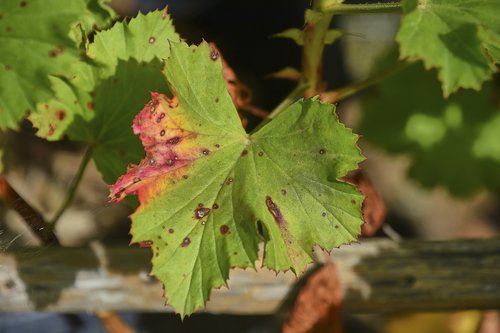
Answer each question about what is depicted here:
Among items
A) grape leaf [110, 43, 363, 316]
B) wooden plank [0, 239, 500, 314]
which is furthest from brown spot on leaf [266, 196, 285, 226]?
wooden plank [0, 239, 500, 314]

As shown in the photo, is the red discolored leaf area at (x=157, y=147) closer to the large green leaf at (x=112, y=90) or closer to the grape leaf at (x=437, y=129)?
the large green leaf at (x=112, y=90)

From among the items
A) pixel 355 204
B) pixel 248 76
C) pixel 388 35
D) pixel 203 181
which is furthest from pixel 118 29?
pixel 388 35

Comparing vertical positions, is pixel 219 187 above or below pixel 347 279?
above

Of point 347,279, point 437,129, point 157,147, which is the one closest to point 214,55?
point 157,147

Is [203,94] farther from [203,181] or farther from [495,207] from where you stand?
[495,207]

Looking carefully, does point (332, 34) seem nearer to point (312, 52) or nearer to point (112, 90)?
point (312, 52)
